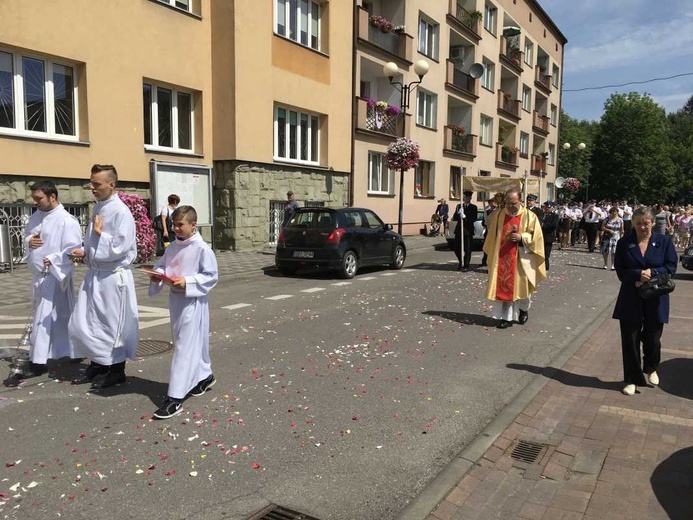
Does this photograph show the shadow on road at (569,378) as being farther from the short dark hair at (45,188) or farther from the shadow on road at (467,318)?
the short dark hair at (45,188)

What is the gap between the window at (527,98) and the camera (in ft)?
138

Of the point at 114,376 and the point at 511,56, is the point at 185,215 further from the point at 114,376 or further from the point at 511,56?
the point at 511,56

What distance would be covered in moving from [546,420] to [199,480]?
263 cm

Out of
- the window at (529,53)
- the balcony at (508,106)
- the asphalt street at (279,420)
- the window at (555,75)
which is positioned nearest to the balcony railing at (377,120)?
the balcony at (508,106)

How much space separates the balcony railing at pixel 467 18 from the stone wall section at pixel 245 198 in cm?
1589

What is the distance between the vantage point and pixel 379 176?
24828 mm

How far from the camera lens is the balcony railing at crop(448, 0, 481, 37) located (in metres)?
29.6

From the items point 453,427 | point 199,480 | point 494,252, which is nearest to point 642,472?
point 453,427

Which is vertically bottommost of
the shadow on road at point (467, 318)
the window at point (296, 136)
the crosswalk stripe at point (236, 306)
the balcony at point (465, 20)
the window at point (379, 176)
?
the shadow on road at point (467, 318)

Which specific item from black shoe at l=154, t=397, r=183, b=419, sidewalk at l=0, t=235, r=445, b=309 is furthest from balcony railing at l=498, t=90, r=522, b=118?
black shoe at l=154, t=397, r=183, b=419

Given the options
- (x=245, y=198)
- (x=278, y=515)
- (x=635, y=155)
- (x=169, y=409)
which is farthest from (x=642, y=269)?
(x=635, y=155)

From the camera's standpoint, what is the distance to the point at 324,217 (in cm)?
1262

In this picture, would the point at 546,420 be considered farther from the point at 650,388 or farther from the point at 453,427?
the point at 650,388

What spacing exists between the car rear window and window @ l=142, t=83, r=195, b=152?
538 cm
